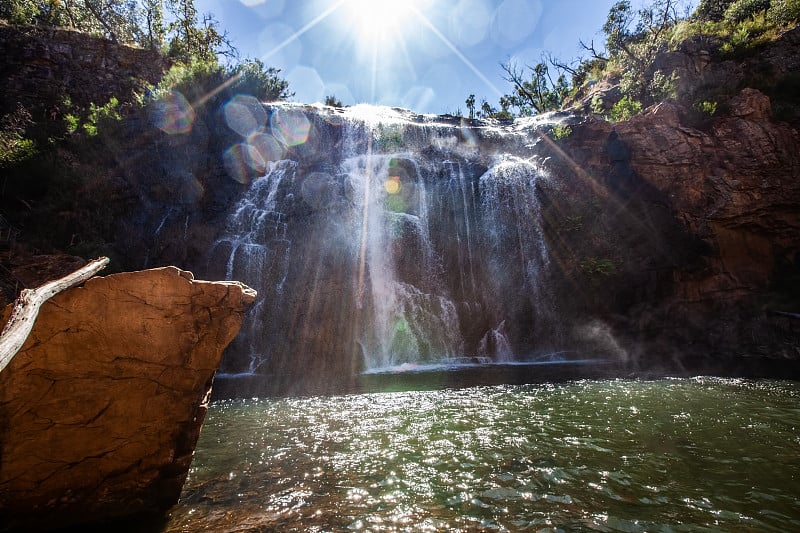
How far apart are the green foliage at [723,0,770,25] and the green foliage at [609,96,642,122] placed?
9.65 metres

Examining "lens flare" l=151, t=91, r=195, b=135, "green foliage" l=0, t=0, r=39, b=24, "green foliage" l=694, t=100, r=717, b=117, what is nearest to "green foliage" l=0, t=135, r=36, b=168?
"lens flare" l=151, t=91, r=195, b=135

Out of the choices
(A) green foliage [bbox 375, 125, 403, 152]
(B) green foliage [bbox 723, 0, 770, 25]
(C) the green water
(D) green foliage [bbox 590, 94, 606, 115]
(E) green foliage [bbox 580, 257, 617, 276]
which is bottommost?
(C) the green water

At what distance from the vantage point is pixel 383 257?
17.8 meters

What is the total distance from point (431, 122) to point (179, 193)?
16605 millimetres

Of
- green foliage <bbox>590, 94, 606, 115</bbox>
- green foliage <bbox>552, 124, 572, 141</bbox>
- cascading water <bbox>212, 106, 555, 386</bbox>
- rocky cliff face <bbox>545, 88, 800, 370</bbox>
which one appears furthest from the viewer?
green foliage <bbox>590, 94, 606, 115</bbox>

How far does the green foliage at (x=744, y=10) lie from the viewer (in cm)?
2508

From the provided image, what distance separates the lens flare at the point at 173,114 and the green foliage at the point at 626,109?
84.0ft

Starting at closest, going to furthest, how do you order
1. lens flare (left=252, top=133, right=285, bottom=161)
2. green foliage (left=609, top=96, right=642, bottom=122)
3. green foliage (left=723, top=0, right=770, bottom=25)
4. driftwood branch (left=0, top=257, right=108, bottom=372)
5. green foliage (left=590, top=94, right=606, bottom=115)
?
driftwood branch (left=0, top=257, right=108, bottom=372), lens flare (left=252, top=133, right=285, bottom=161), green foliage (left=609, top=96, right=642, bottom=122), green foliage (left=723, top=0, right=770, bottom=25), green foliage (left=590, top=94, right=606, bottom=115)

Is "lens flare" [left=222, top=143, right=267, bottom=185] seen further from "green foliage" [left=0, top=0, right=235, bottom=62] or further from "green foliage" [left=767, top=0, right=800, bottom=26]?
"green foliage" [left=767, top=0, right=800, bottom=26]

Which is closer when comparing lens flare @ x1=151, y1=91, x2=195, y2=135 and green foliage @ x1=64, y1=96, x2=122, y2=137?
green foliage @ x1=64, y1=96, x2=122, y2=137

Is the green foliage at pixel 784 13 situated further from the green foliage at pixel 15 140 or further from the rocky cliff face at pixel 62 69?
the green foliage at pixel 15 140

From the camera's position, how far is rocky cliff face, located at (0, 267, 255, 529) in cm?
342

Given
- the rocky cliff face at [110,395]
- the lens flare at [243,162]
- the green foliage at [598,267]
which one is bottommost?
the rocky cliff face at [110,395]

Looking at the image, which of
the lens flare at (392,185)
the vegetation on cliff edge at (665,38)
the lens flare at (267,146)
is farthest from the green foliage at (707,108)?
the lens flare at (267,146)
